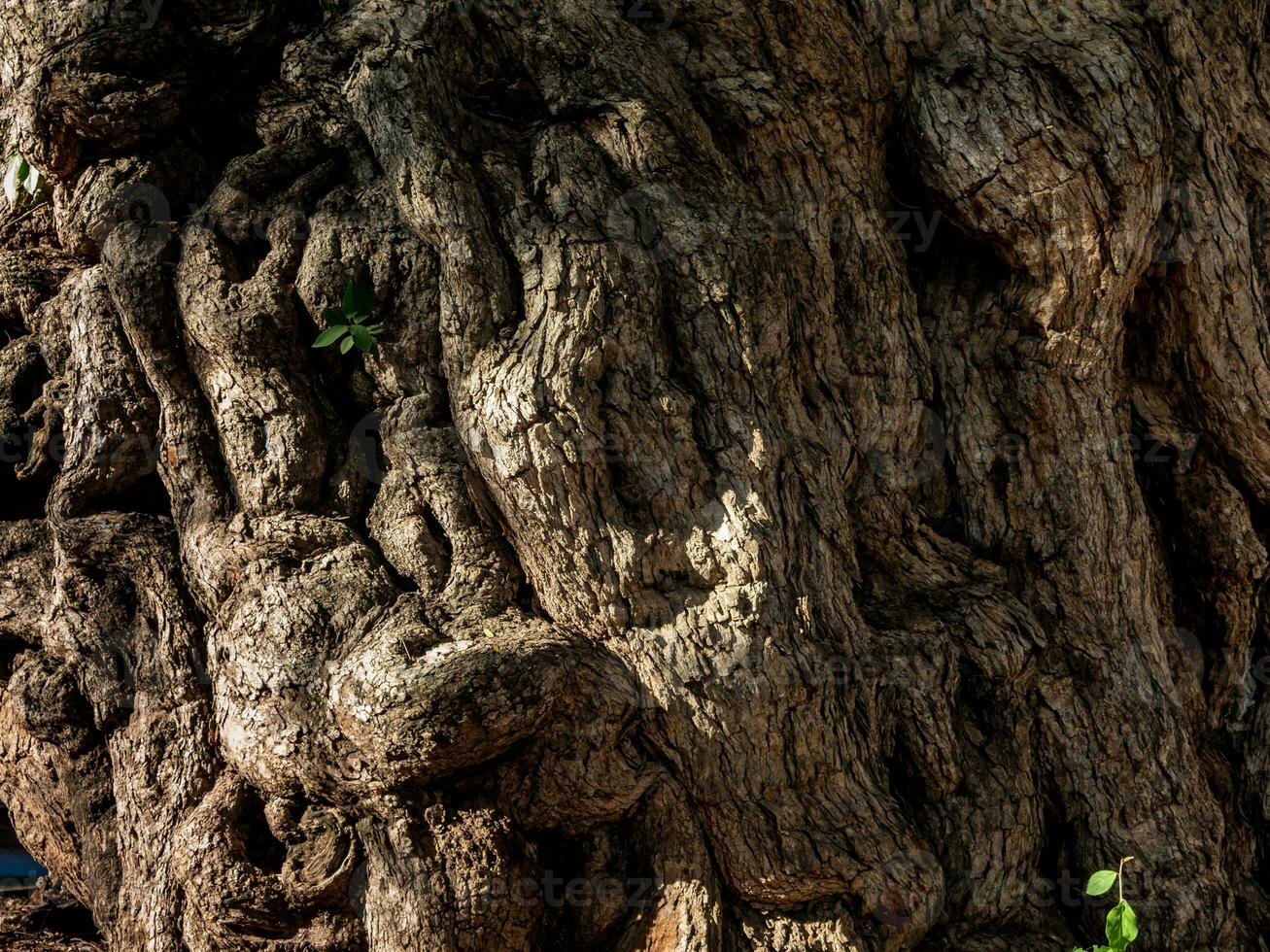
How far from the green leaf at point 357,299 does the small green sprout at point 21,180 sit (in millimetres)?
1200

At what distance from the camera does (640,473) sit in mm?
3062

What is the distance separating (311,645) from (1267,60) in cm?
351

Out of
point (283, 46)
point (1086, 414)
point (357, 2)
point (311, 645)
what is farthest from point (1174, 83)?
point (311, 645)

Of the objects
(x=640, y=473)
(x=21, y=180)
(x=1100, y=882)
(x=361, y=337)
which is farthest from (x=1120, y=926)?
(x=21, y=180)

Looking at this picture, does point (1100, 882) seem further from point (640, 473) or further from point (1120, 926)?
point (640, 473)

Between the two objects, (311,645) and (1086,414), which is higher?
(1086,414)

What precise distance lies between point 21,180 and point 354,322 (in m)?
1.34

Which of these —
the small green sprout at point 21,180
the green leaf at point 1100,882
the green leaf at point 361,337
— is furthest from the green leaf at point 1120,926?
the small green sprout at point 21,180

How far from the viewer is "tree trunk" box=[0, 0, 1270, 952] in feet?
9.76

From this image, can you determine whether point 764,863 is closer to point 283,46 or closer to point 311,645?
point 311,645

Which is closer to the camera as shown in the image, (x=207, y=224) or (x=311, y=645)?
(x=311, y=645)

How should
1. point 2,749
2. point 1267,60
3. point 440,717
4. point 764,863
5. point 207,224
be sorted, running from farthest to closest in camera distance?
point 1267,60 < point 2,749 < point 207,224 < point 764,863 < point 440,717

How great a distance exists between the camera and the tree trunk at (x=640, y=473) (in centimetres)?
297

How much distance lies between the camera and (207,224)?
3.35m
